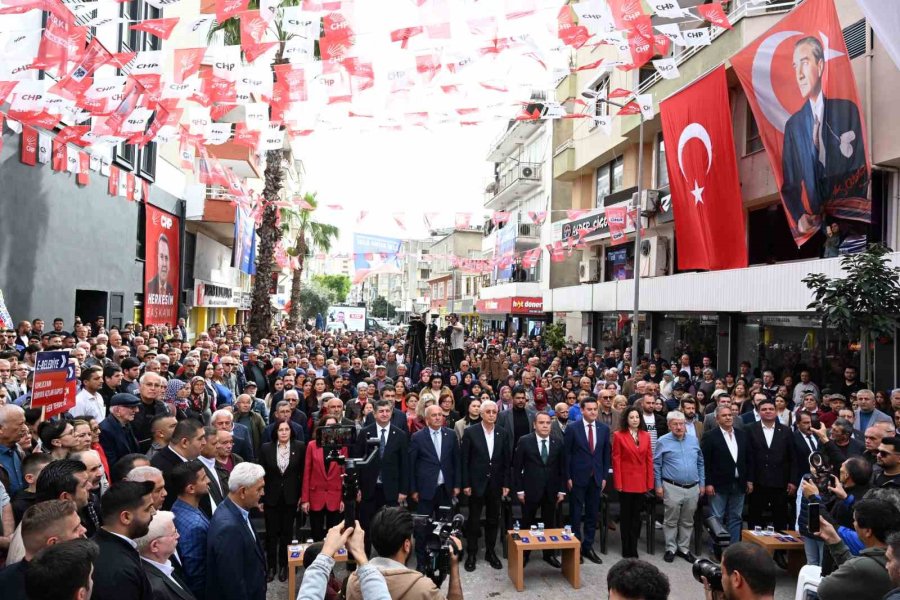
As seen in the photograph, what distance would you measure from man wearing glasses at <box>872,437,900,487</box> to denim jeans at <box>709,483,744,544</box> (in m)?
2.86

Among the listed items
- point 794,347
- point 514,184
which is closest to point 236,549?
point 794,347

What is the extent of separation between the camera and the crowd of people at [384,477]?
3076 millimetres

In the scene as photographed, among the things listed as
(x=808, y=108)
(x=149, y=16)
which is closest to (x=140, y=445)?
(x=808, y=108)

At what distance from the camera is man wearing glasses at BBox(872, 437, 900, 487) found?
4.72 m

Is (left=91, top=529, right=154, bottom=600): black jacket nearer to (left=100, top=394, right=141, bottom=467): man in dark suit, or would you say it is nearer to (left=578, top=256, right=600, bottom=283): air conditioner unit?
(left=100, top=394, right=141, bottom=467): man in dark suit

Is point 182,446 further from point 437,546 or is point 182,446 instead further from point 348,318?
point 348,318

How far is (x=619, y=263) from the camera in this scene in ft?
80.4

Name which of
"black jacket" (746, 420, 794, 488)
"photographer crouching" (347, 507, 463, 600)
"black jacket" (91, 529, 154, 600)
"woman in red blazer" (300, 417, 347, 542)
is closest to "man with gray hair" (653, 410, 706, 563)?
"black jacket" (746, 420, 794, 488)

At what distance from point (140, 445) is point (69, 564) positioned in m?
4.30

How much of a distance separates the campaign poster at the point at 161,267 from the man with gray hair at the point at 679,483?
18.8 metres

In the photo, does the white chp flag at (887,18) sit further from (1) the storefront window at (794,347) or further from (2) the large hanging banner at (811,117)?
(1) the storefront window at (794,347)

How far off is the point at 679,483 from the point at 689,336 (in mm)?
12454

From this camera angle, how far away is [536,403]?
9.34 meters

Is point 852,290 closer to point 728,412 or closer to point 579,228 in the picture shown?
point 728,412
